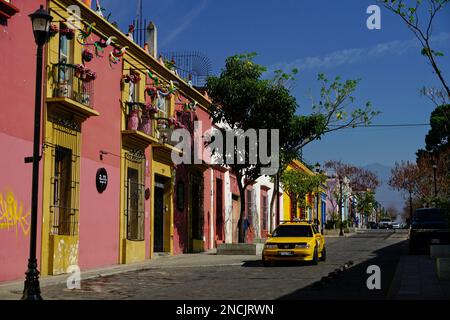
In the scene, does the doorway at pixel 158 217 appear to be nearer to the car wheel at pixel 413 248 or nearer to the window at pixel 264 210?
the car wheel at pixel 413 248


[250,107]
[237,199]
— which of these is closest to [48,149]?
[250,107]

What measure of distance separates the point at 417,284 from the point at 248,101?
1442 cm

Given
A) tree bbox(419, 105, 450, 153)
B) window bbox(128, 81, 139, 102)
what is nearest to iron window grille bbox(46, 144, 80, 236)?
window bbox(128, 81, 139, 102)

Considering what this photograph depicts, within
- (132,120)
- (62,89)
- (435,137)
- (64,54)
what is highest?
(435,137)

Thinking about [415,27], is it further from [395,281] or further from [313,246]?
[313,246]

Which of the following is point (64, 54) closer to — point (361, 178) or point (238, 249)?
point (238, 249)

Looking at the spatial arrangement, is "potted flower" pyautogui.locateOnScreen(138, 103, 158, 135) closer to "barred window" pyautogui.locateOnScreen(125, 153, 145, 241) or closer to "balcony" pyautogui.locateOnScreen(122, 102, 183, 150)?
"balcony" pyautogui.locateOnScreen(122, 102, 183, 150)

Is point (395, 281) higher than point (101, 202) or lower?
lower

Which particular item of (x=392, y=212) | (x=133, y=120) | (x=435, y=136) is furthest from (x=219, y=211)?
(x=392, y=212)

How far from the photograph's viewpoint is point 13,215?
16.0 meters

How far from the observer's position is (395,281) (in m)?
15.8

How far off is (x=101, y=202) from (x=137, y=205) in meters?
3.13

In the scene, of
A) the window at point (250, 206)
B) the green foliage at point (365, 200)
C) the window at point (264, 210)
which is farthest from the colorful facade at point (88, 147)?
the green foliage at point (365, 200)

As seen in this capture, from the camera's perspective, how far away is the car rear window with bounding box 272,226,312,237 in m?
22.2
